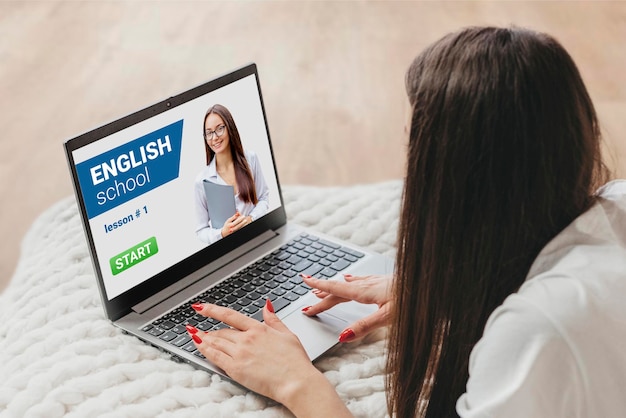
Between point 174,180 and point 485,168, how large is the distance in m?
0.50

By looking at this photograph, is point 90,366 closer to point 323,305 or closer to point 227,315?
point 227,315

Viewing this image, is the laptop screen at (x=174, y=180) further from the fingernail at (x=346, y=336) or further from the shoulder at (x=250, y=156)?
the fingernail at (x=346, y=336)

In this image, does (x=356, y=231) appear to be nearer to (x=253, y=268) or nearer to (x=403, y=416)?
(x=253, y=268)

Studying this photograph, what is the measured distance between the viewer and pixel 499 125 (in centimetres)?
77

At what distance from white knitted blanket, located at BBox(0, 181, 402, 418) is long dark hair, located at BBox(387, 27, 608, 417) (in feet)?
0.67

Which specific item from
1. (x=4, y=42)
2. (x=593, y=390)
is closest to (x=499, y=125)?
(x=593, y=390)

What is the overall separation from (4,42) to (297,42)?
41.7 inches

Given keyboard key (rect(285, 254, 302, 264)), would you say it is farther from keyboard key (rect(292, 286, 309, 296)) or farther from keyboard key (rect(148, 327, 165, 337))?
keyboard key (rect(148, 327, 165, 337))

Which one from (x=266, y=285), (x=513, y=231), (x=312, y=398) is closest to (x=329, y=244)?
(x=266, y=285)

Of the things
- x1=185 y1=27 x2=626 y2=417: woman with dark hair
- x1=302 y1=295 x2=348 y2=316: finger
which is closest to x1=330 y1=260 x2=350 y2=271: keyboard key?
x1=302 y1=295 x2=348 y2=316: finger

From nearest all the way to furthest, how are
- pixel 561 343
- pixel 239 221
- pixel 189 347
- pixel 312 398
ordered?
pixel 561 343 < pixel 312 398 < pixel 189 347 < pixel 239 221

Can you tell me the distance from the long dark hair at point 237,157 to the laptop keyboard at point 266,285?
95mm

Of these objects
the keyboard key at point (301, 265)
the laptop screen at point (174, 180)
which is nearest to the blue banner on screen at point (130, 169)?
the laptop screen at point (174, 180)

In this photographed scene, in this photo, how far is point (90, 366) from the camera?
3.27 feet
